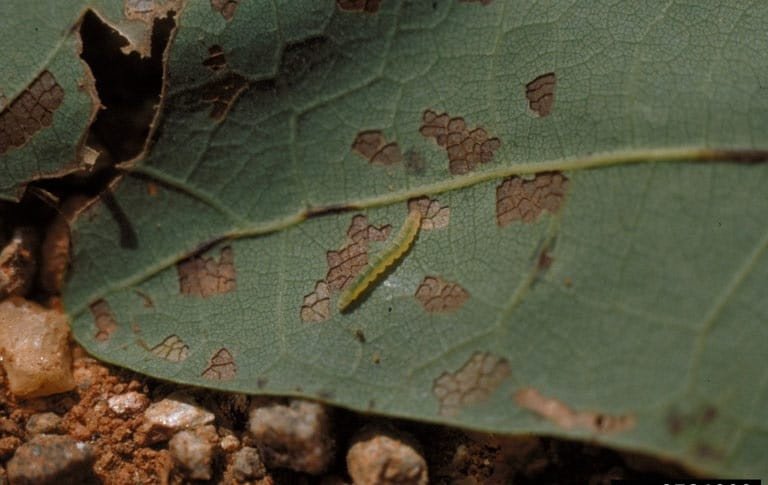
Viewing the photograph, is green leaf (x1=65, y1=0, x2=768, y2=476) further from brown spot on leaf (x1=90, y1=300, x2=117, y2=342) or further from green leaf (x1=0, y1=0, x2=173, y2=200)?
green leaf (x1=0, y1=0, x2=173, y2=200)

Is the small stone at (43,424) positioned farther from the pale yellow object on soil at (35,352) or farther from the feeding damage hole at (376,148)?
the feeding damage hole at (376,148)

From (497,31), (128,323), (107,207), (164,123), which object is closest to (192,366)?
(128,323)

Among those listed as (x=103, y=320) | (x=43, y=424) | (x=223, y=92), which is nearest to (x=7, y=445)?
(x=43, y=424)

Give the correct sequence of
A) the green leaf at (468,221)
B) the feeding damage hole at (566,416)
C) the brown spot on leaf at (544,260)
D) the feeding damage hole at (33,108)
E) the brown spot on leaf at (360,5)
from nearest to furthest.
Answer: the feeding damage hole at (566,416), the green leaf at (468,221), the brown spot on leaf at (544,260), the brown spot on leaf at (360,5), the feeding damage hole at (33,108)

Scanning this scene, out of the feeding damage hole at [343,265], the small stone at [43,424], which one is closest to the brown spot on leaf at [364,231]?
the feeding damage hole at [343,265]

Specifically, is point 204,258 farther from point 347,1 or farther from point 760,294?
point 760,294

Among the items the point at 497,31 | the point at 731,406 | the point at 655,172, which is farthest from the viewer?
the point at 497,31
